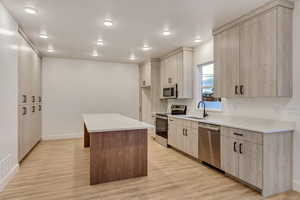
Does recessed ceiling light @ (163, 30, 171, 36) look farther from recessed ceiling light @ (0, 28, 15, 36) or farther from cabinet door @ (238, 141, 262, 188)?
recessed ceiling light @ (0, 28, 15, 36)

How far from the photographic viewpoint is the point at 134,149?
3006 millimetres

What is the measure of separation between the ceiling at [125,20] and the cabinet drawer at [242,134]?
1.85 metres

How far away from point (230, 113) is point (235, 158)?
1094 millimetres

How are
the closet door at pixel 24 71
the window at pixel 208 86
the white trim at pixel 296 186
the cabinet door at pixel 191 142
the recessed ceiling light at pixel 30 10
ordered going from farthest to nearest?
the window at pixel 208 86, the cabinet door at pixel 191 142, the closet door at pixel 24 71, the recessed ceiling light at pixel 30 10, the white trim at pixel 296 186

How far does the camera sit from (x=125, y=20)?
3100 millimetres

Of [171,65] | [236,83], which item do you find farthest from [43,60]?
[236,83]

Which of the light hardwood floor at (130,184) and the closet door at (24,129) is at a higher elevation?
the closet door at (24,129)

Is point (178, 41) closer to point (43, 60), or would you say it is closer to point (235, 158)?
point (235, 158)

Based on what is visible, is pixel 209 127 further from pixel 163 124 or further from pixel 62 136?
pixel 62 136

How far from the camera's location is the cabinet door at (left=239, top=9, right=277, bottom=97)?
2594 mm

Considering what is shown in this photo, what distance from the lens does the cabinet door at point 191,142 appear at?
3.76 meters

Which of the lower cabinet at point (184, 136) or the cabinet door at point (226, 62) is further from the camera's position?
the lower cabinet at point (184, 136)

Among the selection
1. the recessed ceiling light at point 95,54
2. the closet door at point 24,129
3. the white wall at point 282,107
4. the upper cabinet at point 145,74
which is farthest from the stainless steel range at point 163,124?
the closet door at point 24,129

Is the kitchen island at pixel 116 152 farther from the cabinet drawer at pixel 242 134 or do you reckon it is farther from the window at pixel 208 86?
the window at pixel 208 86
